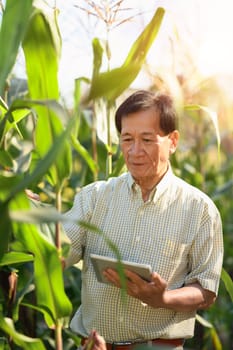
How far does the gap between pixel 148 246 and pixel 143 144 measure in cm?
19

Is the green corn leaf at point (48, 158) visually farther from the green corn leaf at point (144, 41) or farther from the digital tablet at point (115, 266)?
the green corn leaf at point (144, 41)

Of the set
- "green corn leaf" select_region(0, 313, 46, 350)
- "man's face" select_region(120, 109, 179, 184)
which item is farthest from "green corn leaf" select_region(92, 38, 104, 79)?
"green corn leaf" select_region(0, 313, 46, 350)

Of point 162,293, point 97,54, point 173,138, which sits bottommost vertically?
point 162,293

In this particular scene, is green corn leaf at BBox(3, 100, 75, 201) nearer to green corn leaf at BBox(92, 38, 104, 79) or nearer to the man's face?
the man's face

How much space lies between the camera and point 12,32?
3.40 feet

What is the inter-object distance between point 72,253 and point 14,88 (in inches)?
30.9

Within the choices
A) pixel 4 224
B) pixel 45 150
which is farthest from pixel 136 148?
pixel 4 224

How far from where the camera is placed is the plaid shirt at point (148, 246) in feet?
4.70

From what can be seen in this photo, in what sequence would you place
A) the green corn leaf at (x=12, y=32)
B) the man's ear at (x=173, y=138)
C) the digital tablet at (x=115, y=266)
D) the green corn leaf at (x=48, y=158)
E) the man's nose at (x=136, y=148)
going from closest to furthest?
1. the green corn leaf at (x=48, y=158)
2. the green corn leaf at (x=12, y=32)
3. the digital tablet at (x=115, y=266)
4. the man's nose at (x=136, y=148)
5. the man's ear at (x=173, y=138)

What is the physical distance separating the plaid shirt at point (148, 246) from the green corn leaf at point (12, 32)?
0.48m

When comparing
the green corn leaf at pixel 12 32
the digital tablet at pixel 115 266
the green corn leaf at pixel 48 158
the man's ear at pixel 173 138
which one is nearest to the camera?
the green corn leaf at pixel 48 158

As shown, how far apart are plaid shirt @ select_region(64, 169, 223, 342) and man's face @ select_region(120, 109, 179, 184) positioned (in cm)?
7

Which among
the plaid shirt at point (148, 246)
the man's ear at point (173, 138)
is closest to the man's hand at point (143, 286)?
the plaid shirt at point (148, 246)

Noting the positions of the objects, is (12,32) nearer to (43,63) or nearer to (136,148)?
(43,63)
